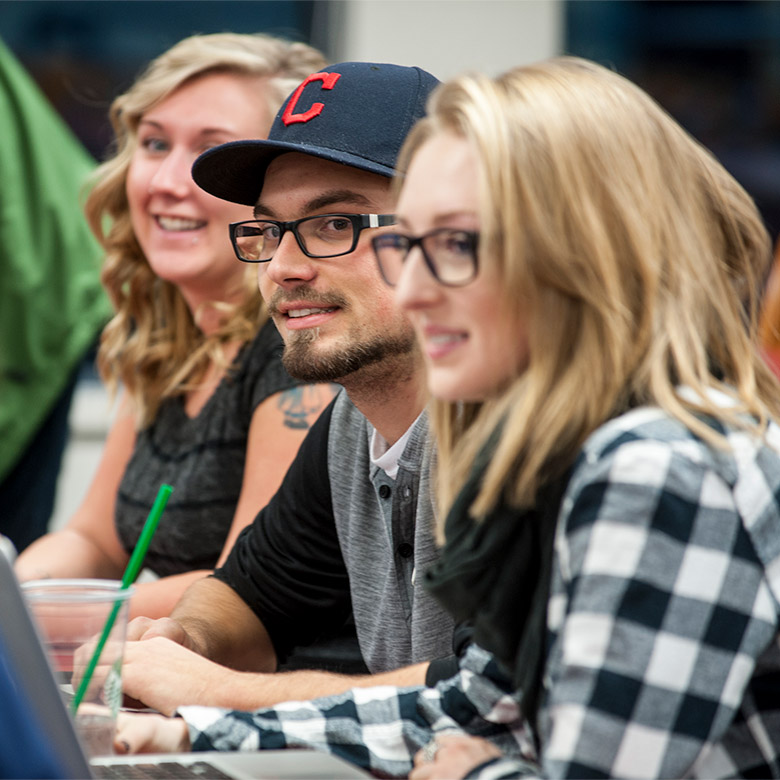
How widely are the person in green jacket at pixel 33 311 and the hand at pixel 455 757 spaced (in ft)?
5.50

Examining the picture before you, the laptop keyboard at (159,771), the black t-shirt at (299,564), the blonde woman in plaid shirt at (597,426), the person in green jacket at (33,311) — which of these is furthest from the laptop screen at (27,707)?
the person in green jacket at (33,311)

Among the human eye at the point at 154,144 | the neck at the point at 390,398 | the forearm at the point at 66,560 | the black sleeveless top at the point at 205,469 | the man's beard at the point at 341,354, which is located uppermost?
the human eye at the point at 154,144

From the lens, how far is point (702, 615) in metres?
0.77

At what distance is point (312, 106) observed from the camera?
1.42 m

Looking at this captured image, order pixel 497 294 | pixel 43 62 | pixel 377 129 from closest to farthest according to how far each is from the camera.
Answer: pixel 497 294, pixel 377 129, pixel 43 62

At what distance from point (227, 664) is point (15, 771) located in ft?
2.73

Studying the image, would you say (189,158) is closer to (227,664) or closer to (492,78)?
(227,664)

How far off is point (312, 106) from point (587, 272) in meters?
0.69

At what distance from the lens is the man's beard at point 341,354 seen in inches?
56.1

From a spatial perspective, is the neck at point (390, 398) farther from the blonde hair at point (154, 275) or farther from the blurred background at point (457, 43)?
the blurred background at point (457, 43)

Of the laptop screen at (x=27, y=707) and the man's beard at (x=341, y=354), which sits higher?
the laptop screen at (x=27, y=707)

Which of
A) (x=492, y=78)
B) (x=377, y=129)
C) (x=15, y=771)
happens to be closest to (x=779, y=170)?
(x=377, y=129)

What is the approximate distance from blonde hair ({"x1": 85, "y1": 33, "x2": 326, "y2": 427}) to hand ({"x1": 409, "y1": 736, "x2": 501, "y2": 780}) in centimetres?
117

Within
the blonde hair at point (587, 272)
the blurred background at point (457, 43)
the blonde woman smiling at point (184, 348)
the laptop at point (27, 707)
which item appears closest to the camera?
the laptop at point (27, 707)
